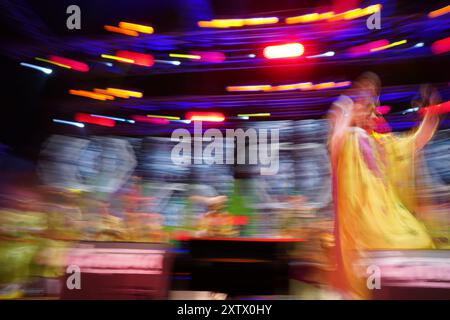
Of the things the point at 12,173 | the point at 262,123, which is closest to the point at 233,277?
the point at 262,123

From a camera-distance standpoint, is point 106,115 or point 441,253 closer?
point 441,253

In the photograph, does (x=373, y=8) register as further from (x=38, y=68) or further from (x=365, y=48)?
(x=38, y=68)

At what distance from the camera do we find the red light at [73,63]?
200cm

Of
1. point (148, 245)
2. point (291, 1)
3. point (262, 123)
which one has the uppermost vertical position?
point (291, 1)

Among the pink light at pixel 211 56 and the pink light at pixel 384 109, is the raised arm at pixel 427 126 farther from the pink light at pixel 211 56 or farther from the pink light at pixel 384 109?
the pink light at pixel 211 56

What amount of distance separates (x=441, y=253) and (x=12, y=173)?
6.21 ft

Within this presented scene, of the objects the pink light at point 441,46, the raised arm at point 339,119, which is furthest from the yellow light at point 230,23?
the pink light at point 441,46

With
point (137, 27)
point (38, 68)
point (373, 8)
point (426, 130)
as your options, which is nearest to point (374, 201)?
point (426, 130)

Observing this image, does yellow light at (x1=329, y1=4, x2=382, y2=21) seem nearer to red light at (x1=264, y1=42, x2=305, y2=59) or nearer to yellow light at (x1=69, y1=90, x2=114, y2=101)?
red light at (x1=264, y1=42, x2=305, y2=59)

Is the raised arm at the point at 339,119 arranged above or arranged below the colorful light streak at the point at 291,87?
below

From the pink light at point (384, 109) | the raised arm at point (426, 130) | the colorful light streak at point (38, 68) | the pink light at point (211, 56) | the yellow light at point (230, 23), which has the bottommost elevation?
the raised arm at point (426, 130)

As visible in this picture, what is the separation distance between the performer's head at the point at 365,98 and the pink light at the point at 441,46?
0.90 ft
